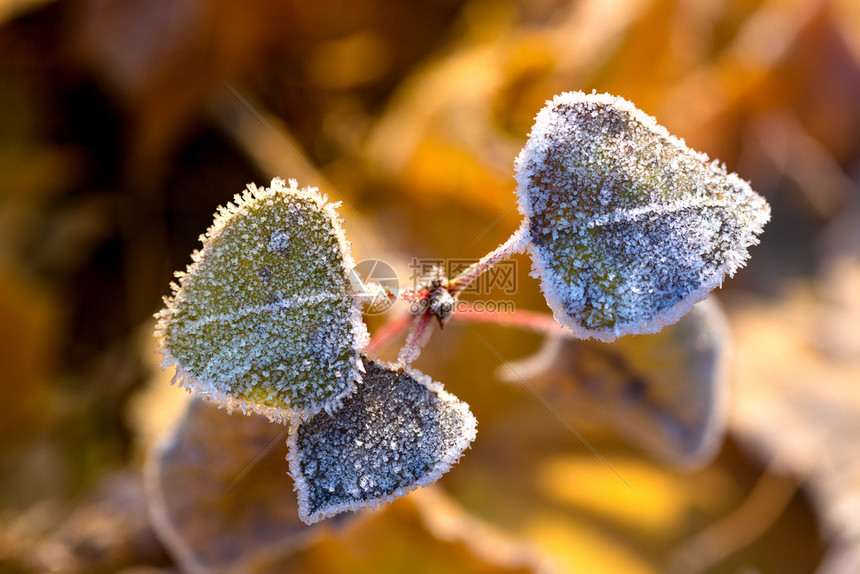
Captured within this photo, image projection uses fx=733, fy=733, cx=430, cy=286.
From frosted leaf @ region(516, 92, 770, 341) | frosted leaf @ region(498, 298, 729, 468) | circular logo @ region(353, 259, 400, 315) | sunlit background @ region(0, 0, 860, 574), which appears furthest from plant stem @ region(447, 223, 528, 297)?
sunlit background @ region(0, 0, 860, 574)

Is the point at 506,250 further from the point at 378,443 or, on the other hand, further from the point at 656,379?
the point at 656,379

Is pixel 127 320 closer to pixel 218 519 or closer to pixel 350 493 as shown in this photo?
pixel 218 519

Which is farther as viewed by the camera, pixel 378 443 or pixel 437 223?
pixel 437 223

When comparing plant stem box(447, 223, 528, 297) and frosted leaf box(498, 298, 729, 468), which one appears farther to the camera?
frosted leaf box(498, 298, 729, 468)

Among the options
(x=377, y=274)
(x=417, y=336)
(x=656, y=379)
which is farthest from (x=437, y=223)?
(x=417, y=336)

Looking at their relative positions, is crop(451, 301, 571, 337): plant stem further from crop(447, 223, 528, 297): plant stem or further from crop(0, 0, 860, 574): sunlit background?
crop(0, 0, 860, 574): sunlit background

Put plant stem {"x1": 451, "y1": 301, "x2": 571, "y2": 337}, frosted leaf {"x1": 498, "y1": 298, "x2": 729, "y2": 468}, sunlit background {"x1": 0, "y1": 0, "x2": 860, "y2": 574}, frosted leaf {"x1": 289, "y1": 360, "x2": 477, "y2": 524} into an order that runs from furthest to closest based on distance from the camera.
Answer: sunlit background {"x1": 0, "y1": 0, "x2": 860, "y2": 574} → frosted leaf {"x1": 498, "y1": 298, "x2": 729, "y2": 468} → plant stem {"x1": 451, "y1": 301, "x2": 571, "y2": 337} → frosted leaf {"x1": 289, "y1": 360, "x2": 477, "y2": 524}
